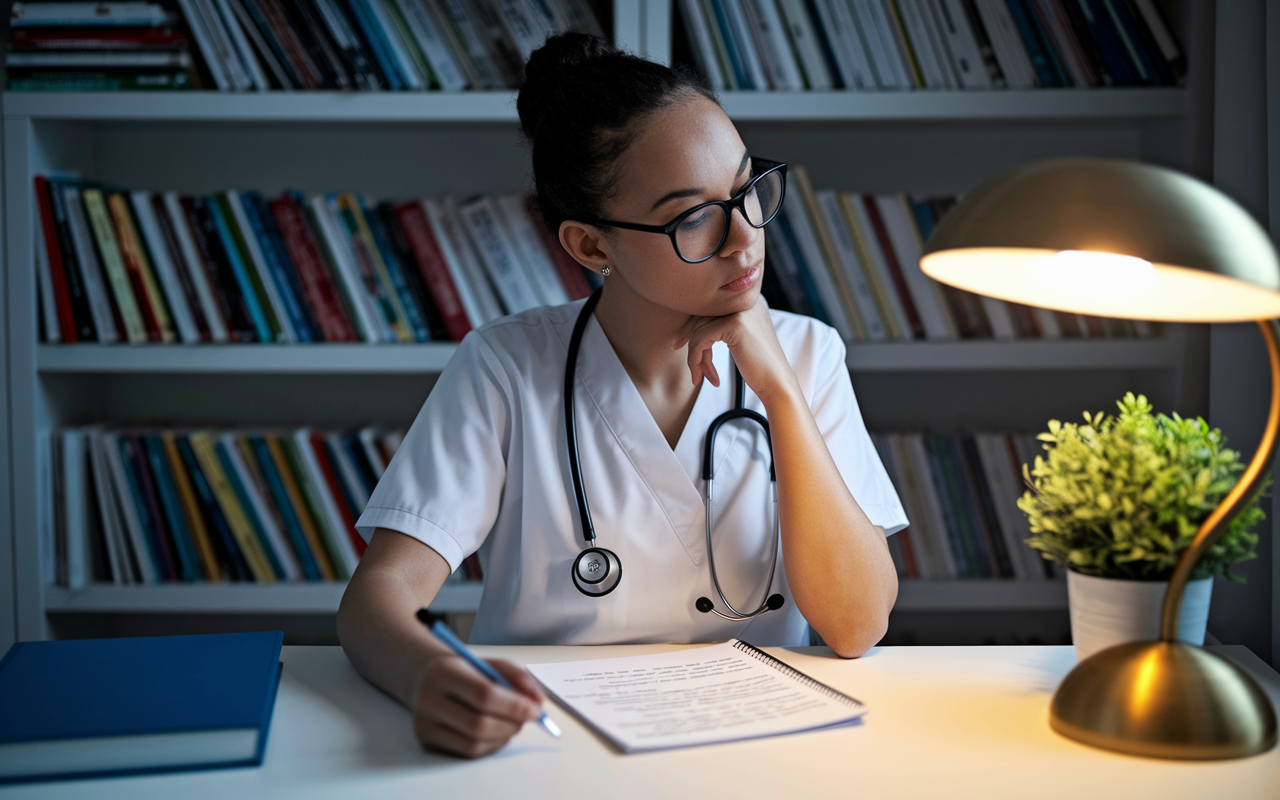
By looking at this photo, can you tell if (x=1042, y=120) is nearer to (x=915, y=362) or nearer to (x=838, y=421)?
(x=915, y=362)

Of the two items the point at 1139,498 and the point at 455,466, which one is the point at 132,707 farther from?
the point at 1139,498

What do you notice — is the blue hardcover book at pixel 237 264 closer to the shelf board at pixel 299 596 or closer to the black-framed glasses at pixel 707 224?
the shelf board at pixel 299 596

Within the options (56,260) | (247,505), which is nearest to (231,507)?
(247,505)

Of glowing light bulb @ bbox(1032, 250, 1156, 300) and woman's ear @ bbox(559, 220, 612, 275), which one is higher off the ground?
woman's ear @ bbox(559, 220, 612, 275)

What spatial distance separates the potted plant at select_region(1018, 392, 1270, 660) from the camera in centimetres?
75

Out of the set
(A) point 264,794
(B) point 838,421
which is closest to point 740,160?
(B) point 838,421

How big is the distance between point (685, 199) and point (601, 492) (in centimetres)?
37

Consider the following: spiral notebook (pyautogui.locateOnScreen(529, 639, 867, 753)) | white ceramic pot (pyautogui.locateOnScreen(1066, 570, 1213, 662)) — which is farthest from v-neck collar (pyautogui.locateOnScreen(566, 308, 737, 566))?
white ceramic pot (pyautogui.locateOnScreen(1066, 570, 1213, 662))

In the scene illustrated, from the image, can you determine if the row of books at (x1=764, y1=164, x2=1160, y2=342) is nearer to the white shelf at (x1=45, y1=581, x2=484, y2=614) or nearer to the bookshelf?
the bookshelf

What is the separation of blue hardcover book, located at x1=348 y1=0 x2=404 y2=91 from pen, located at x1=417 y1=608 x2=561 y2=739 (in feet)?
4.18

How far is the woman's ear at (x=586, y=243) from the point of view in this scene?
1.21m

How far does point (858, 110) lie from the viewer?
5.71ft

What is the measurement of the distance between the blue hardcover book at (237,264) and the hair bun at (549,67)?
31.5 inches

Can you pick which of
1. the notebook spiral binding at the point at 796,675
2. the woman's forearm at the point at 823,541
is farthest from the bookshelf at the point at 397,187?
the notebook spiral binding at the point at 796,675
